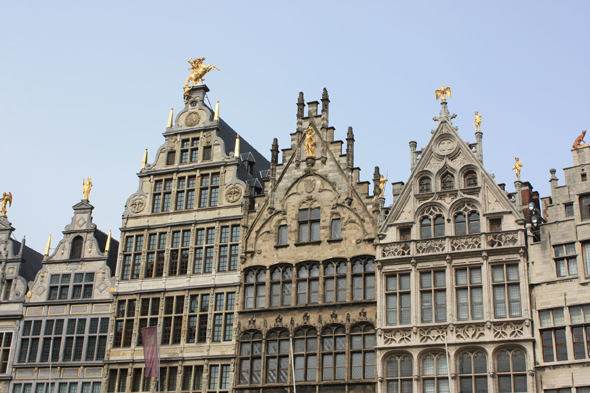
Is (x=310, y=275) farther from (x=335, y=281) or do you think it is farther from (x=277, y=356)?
(x=277, y=356)

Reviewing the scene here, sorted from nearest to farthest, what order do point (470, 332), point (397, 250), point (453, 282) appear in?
point (470, 332) → point (453, 282) → point (397, 250)

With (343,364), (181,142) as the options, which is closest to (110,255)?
(181,142)

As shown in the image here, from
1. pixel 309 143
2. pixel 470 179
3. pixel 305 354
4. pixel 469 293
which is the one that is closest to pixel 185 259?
pixel 305 354

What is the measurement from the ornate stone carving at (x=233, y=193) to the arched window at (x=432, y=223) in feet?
29.7


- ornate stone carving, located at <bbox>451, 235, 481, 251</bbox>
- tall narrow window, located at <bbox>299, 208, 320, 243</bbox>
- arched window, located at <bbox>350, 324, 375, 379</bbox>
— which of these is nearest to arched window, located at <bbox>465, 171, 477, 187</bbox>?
ornate stone carving, located at <bbox>451, 235, 481, 251</bbox>

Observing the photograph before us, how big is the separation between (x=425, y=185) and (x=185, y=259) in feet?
38.7

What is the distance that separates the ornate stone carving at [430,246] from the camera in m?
36.2

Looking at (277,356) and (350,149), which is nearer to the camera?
(277,356)

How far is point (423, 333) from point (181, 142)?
641 inches

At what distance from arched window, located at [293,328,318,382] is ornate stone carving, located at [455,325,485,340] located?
616 centimetres

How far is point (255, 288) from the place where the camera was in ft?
127

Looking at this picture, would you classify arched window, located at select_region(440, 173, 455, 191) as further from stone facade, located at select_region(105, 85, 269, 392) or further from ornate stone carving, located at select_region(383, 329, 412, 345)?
stone facade, located at select_region(105, 85, 269, 392)

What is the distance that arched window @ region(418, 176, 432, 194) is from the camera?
3791cm

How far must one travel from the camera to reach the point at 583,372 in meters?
32.2
